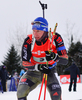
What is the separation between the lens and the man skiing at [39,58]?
358 centimetres

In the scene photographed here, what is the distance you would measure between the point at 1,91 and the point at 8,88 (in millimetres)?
1623

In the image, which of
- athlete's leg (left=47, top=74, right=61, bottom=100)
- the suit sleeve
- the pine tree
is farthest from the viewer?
the pine tree

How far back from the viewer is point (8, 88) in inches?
572

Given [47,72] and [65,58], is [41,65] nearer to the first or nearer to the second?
[47,72]

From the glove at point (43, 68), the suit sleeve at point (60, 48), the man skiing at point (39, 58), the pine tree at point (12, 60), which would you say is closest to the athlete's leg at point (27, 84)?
the man skiing at point (39, 58)

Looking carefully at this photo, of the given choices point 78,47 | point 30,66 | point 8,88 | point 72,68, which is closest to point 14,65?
point 78,47

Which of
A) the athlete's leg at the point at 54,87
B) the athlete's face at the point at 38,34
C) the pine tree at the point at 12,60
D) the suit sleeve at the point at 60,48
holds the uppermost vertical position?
the pine tree at the point at 12,60

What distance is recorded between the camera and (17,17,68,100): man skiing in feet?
11.8

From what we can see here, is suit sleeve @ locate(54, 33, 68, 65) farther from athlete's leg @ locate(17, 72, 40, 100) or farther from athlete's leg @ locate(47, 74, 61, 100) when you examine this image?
athlete's leg @ locate(17, 72, 40, 100)

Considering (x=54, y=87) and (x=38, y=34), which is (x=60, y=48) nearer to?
(x=38, y=34)

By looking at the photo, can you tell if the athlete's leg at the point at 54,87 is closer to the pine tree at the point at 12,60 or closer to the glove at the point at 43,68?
the glove at the point at 43,68

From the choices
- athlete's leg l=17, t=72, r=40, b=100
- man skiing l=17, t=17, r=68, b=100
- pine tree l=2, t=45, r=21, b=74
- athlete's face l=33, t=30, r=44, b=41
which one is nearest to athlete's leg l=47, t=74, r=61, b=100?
man skiing l=17, t=17, r=68, b=100

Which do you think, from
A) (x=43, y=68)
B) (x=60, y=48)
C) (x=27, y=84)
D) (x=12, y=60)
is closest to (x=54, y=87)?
(x=43, y=68)

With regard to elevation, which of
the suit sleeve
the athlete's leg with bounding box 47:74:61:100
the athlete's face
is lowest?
the athlete's leg with bounding box 47:74:61:100
